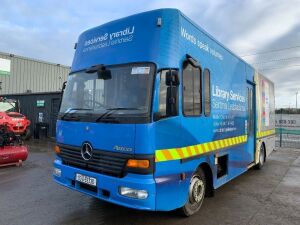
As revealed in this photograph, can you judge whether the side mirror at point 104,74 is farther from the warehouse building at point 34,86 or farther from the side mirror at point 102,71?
the warehouse building at point 34,86

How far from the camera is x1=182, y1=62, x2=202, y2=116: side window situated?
5.07 meters

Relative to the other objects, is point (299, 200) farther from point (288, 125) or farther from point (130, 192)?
point (288, 125)

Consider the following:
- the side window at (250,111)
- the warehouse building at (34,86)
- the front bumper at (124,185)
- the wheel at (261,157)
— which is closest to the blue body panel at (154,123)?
the front bumper at (124,185)

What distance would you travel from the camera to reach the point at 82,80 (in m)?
5.48

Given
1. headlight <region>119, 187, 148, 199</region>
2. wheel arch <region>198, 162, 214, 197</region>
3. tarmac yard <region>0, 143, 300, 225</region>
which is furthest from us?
wheel arch <region>198, 162, 214, 197</region>

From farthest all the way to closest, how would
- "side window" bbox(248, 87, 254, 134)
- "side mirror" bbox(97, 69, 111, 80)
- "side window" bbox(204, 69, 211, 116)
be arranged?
"side window" bbox(248, 87, 254, 134) → "side window" bbox(204, 69, 211, 116) → "side mirror" bbox(97, 69, 111, 80)

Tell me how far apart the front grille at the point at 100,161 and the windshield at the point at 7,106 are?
1583 cm

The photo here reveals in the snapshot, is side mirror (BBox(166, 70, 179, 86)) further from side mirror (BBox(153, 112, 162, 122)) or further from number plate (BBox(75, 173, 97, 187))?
number plate (BBox(75, 173, 97, 187))

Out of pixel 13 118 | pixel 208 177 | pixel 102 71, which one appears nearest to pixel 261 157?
pixel 208 177

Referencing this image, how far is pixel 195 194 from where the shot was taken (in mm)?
5453

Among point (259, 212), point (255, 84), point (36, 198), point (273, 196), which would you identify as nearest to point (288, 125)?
point (255, 84)

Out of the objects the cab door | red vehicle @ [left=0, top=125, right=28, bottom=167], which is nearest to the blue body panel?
the cab door

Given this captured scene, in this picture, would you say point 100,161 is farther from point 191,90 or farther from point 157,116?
point 191,90

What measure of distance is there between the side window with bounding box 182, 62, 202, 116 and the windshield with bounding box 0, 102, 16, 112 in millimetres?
16826
